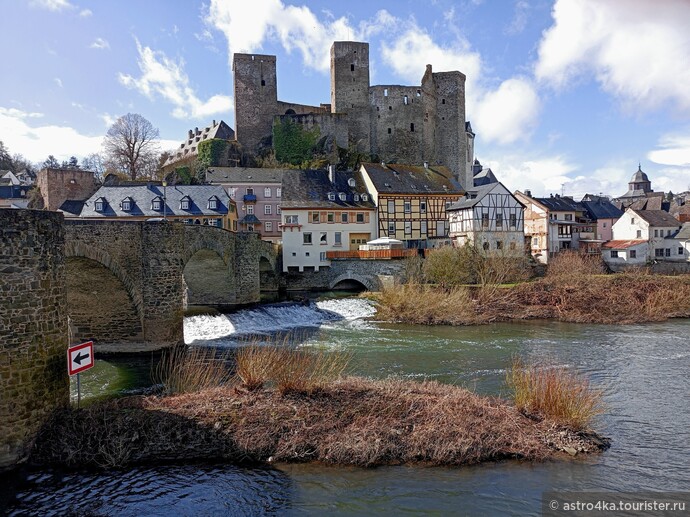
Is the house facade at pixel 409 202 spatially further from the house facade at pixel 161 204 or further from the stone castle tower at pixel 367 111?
the stone castle tower at pixel 367 111

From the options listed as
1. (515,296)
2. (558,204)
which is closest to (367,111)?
(558,204)

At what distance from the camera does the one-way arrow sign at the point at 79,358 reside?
11625 mm

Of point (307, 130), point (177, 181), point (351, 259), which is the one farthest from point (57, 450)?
point (307, 130)

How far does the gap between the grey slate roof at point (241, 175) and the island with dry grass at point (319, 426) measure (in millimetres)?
48629

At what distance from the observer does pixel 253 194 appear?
60062 mm

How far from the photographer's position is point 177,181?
6134 cm

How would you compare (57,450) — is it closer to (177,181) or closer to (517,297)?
(517,297)

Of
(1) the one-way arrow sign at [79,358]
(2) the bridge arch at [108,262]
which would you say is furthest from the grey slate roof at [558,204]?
(1) the one-way arrow sign at [79,358]

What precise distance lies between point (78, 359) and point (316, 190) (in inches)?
1513

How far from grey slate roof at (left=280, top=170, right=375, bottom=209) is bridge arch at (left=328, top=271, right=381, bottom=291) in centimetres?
724

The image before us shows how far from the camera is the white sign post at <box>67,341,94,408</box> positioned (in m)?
11.6

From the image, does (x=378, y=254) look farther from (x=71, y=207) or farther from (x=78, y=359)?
(x=71, y=207)

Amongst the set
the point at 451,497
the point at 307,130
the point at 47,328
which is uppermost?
the point at 307,130

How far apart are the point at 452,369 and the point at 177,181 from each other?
5017 cm
